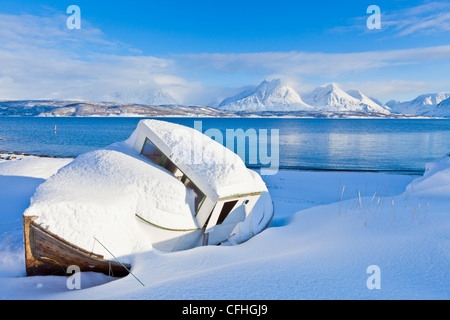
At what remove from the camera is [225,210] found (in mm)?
7984

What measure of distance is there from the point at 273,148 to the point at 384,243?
44.0 meters

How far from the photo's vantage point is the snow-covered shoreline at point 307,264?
4352 millimetres

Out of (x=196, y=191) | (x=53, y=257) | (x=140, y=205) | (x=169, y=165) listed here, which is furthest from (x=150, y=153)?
(x=53, y=257)

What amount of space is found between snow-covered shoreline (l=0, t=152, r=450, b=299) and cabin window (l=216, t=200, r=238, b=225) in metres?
1.20

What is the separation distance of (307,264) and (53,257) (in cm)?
564

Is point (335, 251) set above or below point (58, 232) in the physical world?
below

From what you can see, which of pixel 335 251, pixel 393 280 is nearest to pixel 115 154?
pixel 335 251

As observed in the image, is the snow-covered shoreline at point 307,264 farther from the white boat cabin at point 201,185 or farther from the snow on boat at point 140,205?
the white boat cabin at point 201,185

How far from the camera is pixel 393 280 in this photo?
14.8ft

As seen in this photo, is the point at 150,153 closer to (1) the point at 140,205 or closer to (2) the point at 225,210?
(1) the point at 140,205

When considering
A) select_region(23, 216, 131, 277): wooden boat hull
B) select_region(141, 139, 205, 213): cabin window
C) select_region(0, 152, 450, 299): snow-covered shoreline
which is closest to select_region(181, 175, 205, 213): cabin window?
select_region(141, 139, 205, 213): cabin window

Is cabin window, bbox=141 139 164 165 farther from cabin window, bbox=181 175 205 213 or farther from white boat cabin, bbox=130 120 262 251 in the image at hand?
cabin window, bbox=181 175 205 213
